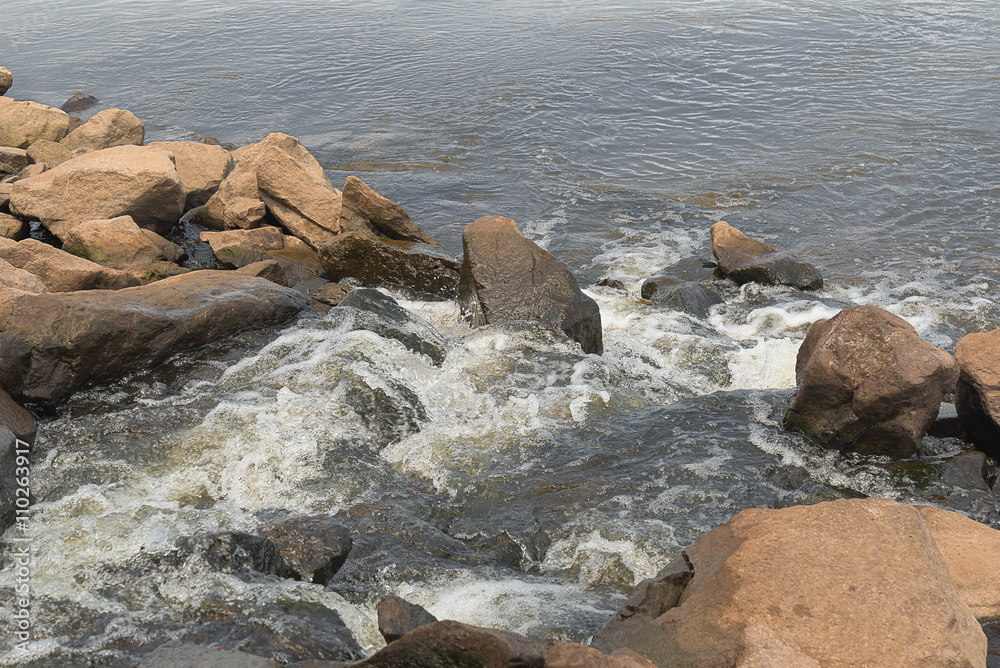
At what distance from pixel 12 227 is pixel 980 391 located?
11234mm

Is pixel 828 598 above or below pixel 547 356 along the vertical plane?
above

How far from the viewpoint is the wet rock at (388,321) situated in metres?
8.16

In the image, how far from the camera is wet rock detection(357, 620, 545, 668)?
328 cm

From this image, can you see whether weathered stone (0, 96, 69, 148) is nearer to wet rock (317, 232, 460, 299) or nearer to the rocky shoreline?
the rocky shoreline

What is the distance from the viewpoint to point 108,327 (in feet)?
22.7

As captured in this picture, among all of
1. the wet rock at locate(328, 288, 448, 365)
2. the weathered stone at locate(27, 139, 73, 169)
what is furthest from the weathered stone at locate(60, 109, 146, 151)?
A: the wet rock at locate(328, 288, 448, 365)

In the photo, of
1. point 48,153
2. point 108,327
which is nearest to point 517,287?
point 108,327

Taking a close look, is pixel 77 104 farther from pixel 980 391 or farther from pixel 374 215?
pixel 980 391

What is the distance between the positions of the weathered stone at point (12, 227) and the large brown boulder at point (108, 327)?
3489 mm

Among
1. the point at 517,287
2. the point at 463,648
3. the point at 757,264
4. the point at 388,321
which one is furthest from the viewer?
the point at 757,264

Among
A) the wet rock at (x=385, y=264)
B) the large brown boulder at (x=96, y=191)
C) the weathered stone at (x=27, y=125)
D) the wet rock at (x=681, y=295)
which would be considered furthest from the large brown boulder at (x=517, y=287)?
the weathered stone at (x=27, y=125)

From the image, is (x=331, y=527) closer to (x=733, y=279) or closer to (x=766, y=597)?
(x=766, y=597)

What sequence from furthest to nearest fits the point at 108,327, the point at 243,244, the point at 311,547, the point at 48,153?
1. the point at 48,153
2. the point at 243,244
3. the point at 108,327
4. the point at 311,547

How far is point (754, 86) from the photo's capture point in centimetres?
1841
